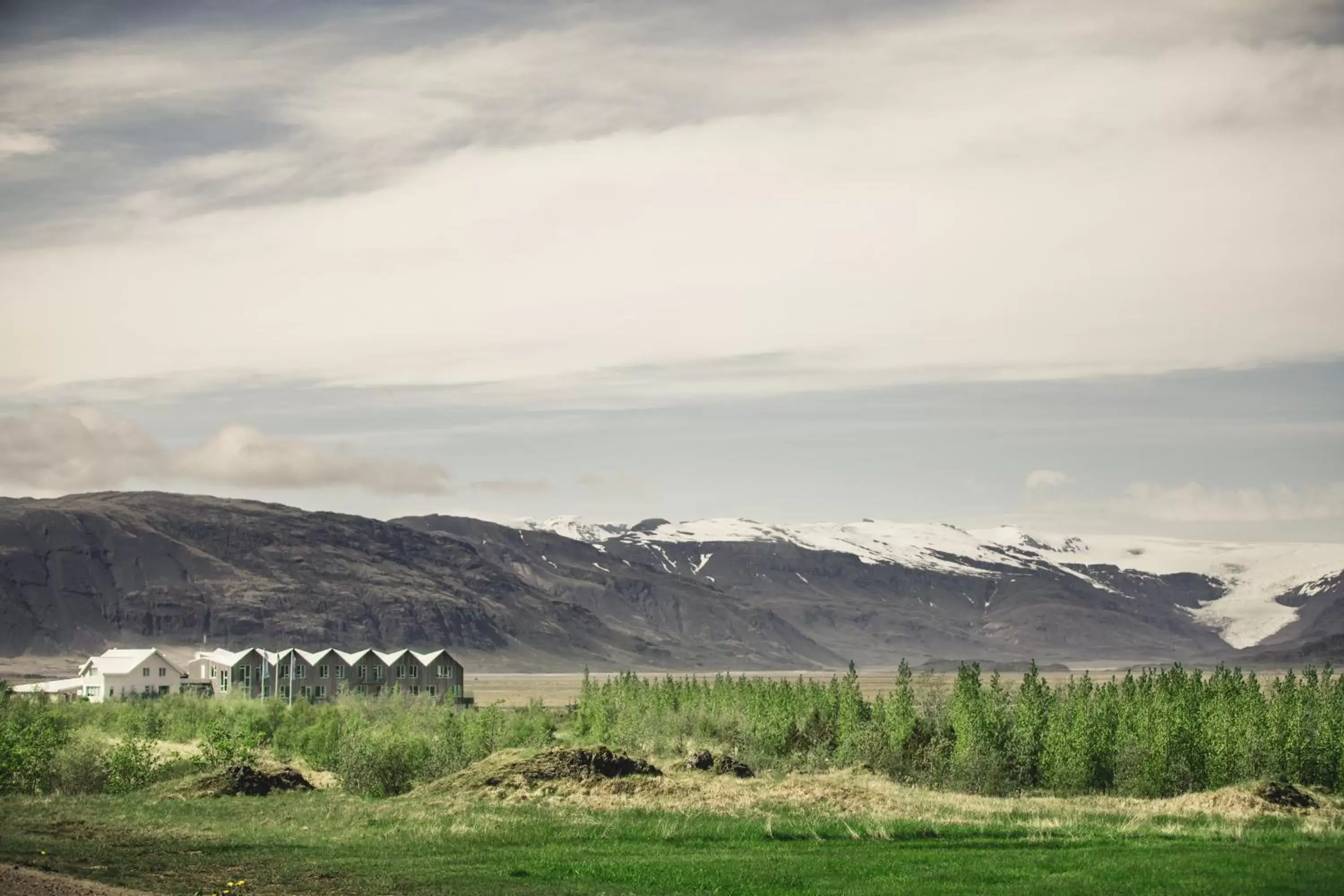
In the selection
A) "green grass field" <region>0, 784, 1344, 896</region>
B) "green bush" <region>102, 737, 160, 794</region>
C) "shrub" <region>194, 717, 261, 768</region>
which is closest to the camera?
"green grass field" <region>0, 784, 1344, 896</region>

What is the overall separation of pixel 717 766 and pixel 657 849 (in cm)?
3775

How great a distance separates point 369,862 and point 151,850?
8769 mm

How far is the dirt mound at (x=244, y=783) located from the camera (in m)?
78.7

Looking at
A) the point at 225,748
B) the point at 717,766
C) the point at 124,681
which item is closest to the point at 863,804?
the point at 717,766

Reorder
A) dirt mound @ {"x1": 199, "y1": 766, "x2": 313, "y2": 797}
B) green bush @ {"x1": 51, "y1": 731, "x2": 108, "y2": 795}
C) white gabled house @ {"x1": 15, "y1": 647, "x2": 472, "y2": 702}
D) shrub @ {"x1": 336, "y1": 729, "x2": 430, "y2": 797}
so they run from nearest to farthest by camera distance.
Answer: dirt mound @ {"x1": 199, "y1": 766, "x2": 313, "y2": 797} < shrub @ {"x1": 336, "y1": 729, "x2": 430, "y2": 797} < green bush @ {"x1": 51, "y1": 731, "x2": 108, "y2": 795} < white gabled house @ {"x1": 15, "y1": 647, "x2": 472, "y2": 702}

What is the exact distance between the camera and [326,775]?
102 metres

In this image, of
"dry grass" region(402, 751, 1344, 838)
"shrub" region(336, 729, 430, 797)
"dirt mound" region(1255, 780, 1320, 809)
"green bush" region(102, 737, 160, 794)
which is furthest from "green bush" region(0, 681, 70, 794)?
"dirt mound" region(1255, 780, 1320, 809)

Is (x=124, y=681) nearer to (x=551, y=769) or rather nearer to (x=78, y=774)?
(x=78, y=774)

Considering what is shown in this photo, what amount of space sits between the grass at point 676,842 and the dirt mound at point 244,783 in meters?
2.54

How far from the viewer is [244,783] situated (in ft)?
263

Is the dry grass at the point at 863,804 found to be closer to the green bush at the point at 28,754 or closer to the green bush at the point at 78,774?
the green bush at the point at 28,754

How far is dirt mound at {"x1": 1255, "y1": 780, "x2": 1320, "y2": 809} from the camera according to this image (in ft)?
220

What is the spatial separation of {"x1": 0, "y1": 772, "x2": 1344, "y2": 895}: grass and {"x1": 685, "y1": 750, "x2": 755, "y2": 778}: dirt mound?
385 inches

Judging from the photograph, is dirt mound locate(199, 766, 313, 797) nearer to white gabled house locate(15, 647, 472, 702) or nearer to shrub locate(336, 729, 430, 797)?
shrub locate(336, 729, 430, 797)
